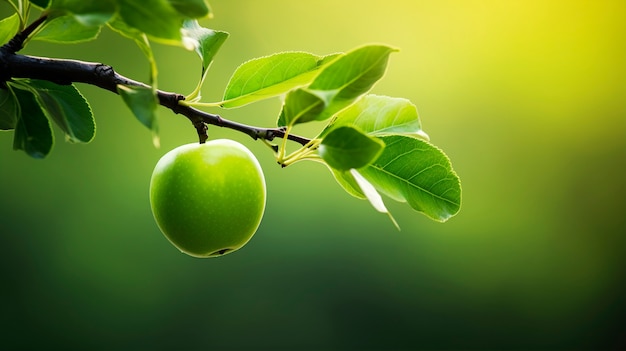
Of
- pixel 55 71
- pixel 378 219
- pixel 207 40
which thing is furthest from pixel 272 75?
pixel 378 219

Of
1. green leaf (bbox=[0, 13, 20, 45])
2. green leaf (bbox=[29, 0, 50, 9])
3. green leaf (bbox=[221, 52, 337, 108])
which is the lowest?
green leaf (bbox=[221, 52, 337, 108])

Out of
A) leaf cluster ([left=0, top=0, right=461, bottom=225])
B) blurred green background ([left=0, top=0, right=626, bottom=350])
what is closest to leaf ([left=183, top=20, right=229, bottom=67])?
leaf cluster ([left=0, top=0, right=461, bottom=225])

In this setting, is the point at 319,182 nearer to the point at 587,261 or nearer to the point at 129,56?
the point at 129,56

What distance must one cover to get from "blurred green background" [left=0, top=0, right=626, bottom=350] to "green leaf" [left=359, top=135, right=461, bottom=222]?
3170 mm

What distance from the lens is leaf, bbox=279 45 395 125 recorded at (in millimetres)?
422

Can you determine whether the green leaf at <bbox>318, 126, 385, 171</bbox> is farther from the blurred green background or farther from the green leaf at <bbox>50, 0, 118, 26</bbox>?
the blurred green background

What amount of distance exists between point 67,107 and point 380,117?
286 mm

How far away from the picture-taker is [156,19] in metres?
0.34

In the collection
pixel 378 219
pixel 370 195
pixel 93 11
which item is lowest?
pixel 370 195

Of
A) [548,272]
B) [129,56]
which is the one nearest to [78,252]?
[129,56]

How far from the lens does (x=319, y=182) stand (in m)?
4.00

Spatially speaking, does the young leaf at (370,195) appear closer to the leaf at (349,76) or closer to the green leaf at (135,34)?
the leaf at (349,76)

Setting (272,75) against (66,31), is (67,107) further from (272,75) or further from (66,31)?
(272,75)

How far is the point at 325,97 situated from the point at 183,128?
11.7ft
